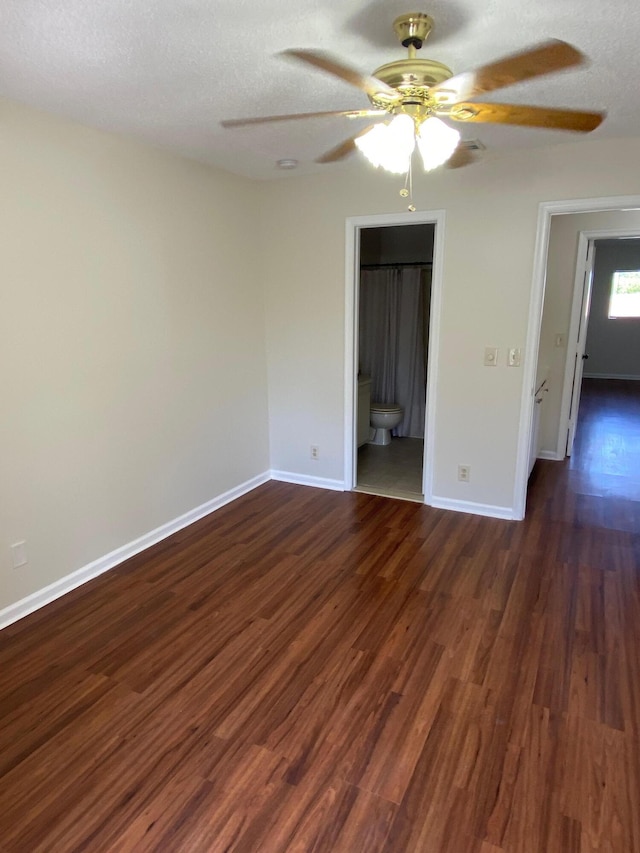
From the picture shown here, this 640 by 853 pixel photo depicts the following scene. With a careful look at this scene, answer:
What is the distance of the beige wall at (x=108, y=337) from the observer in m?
2.51

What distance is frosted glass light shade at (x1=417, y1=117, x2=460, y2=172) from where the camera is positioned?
173 centimetres

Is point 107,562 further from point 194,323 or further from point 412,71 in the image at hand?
point 412,71

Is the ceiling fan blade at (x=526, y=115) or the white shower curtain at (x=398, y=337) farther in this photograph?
the white shower curtain at (x=398, y=337)

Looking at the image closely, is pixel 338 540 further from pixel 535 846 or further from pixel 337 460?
pixel 535 846

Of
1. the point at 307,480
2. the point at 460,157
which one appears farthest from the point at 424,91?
the point at 307,480

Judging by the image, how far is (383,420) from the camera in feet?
18.1

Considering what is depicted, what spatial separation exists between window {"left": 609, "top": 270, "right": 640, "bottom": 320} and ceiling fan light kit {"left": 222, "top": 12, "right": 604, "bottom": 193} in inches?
352

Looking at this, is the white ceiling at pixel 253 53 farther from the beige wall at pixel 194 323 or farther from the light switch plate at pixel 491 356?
the light switch plate at pixel 491 356

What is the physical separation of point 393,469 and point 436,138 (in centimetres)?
337

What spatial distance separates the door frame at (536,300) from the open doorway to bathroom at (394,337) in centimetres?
165

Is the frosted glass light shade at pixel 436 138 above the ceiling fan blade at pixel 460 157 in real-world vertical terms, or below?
below

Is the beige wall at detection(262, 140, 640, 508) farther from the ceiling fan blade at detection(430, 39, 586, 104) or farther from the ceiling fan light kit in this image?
the ceiling fan blade at detection(430, 39, 586, 104)

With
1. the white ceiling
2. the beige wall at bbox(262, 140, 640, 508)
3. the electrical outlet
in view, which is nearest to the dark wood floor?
the electrical outlet

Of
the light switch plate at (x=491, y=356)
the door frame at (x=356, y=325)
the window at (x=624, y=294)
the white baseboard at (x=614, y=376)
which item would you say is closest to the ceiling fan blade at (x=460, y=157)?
the door frame at (x=356, y=325)
